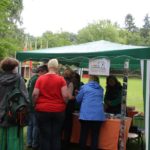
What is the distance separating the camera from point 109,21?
3787 inches

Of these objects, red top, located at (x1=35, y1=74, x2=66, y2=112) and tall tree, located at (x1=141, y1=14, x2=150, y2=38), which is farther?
tall tree, located at (x1=141, y1=14, x2=150, y2=38)

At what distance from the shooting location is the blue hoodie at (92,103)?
21.8 ft

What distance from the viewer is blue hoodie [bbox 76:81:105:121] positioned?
6.66 meters

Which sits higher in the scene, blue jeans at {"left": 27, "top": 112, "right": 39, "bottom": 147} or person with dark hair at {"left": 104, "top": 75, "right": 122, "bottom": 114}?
person with dark hair at {"left": 104, "top": 75, "right": 122, "bottom": 114}

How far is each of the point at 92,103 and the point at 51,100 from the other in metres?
0.76

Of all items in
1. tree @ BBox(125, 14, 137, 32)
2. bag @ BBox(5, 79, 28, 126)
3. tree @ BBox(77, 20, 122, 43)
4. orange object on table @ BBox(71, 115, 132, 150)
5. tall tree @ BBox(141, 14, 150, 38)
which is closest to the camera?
bag @ BBox(5, 79, 28, 126)

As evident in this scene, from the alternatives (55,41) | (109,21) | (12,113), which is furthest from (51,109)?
(109,21)

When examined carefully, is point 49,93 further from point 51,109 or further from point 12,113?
point 12,113

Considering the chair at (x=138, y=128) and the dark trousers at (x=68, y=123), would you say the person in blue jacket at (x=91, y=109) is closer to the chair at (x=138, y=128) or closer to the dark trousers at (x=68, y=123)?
the dark trousers at (x=68, y=123)

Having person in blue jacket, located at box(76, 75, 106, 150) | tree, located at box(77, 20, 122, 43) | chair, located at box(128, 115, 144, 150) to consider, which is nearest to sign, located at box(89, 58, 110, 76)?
person in blue jacket, located at box(76, 75, 106, 150)

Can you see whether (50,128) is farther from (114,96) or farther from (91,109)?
(114,96)

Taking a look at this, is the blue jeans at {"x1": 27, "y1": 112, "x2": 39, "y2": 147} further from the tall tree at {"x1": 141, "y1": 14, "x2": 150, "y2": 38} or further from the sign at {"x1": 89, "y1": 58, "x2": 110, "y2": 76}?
the tall tree at {"x1": 141, "y1": 14, "x2": 150, "y2": 38}

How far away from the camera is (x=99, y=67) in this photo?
6695 mm

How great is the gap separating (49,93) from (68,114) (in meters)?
1.20
